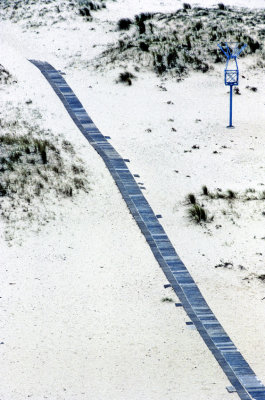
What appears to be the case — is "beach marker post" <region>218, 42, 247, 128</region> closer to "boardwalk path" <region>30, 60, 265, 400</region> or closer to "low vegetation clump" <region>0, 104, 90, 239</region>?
"boardwalk path" <region>30, 60, 265, 400</region>

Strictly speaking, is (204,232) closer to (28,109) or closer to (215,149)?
(215,149)

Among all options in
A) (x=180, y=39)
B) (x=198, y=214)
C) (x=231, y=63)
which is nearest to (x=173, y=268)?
(x=198, y=214)

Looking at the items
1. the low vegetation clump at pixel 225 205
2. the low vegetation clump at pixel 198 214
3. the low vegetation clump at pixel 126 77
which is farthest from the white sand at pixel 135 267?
the low vegetation clump at pixel 126 77

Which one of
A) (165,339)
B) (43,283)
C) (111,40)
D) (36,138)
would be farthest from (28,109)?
(165,339)

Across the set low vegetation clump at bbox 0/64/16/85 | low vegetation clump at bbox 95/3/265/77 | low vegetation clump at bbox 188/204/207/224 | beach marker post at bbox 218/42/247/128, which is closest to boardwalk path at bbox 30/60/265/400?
low vegetation clump at bbox 188/204/207/224

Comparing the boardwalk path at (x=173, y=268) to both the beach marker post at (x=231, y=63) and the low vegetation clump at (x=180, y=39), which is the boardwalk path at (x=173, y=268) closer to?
the low vegetation clump at (x=180, y=39)

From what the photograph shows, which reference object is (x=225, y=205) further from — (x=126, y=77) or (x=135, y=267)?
(x=126, y=77)

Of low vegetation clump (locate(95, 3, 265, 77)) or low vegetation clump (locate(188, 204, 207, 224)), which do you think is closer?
low vegetation clump (locate(188, 204, 207, 224))
